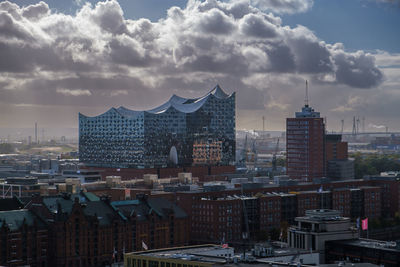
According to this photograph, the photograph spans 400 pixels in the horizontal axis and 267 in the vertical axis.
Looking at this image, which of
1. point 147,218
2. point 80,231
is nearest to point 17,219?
point 80,231

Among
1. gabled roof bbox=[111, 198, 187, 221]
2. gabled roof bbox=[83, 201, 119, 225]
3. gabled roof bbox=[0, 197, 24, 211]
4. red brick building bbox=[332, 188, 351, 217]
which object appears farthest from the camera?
red brick building bbox=[332, 188, 351, 217]

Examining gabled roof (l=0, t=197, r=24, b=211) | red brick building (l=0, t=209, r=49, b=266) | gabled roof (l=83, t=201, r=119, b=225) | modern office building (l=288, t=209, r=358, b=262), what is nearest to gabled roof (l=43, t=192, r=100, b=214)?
gabled roof (l=83, t=201, r=119, b=225)

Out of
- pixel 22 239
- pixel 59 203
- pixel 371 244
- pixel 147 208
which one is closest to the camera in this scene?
pixel 371 244

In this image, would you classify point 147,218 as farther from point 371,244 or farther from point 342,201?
point 342,201

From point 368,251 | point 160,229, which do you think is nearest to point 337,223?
point 368,251

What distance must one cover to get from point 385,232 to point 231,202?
30746 millimetres

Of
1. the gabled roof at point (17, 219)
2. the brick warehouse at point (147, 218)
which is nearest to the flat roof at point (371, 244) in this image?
the brick warehouse at point (147, 218)

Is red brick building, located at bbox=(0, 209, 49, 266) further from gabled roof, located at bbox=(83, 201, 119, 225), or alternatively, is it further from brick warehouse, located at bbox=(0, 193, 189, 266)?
gabled roof, located at bbox=(83, 201, 119, 225)

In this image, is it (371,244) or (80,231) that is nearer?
(371,244)

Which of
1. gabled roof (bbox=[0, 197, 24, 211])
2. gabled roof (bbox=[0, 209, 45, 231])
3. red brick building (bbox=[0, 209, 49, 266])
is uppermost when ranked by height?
gabled roof (bbox=[0, 197, 24, 211])

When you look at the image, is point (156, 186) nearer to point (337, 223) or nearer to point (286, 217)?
point (286, 217)

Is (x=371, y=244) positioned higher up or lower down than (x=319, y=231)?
lower down

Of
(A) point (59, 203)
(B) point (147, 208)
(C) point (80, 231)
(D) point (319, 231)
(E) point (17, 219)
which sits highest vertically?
(A) point (59, 203)

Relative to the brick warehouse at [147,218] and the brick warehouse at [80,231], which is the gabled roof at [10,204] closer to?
the brick warehouse at [147,218]
